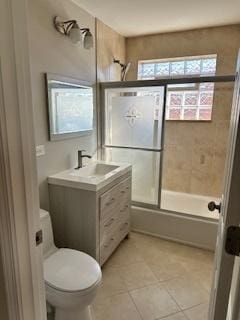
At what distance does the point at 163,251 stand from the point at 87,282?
47.4 inches

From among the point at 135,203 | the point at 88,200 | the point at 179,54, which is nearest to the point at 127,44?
the point at 179,54

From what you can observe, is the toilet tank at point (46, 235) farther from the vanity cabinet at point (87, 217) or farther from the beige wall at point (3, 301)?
the beige wall at point (3, 301)

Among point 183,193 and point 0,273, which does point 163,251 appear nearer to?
point 183,193

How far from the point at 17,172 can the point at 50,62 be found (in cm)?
153

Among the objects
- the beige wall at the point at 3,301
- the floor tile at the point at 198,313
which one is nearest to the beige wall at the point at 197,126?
the floor tile at the point at 198,313

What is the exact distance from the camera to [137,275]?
81.7 inches

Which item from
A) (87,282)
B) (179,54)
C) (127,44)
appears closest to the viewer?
(87,282)

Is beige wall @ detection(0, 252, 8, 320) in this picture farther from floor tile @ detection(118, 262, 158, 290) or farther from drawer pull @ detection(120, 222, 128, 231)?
drawer pull @ detection(120, 222, 128, 231)

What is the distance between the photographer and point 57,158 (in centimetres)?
217

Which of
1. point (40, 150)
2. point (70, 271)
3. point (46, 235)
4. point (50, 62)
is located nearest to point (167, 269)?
point (70, 271)

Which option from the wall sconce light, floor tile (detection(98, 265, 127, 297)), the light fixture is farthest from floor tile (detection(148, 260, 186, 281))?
the light fixture

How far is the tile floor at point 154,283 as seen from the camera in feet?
5.60

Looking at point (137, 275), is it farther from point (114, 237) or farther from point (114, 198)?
point (114, 198)

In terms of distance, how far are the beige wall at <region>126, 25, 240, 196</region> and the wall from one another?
3.34 feet
